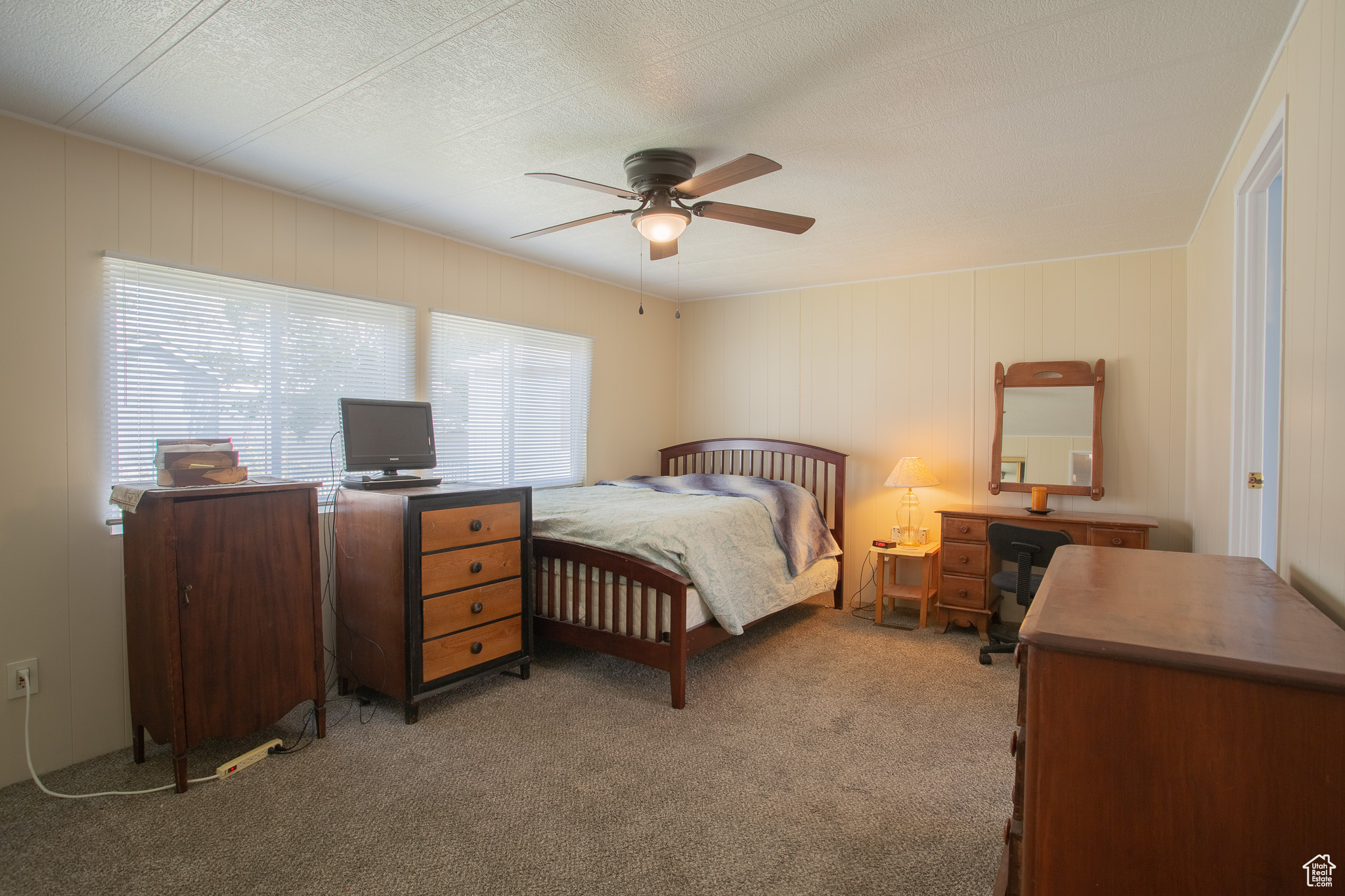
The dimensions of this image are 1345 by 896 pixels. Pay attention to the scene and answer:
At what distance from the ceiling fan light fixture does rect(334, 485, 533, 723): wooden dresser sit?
52.3 inches

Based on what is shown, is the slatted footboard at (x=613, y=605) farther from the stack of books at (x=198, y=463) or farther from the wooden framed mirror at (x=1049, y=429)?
the wooden framed mirror at (x=1049, y=429)

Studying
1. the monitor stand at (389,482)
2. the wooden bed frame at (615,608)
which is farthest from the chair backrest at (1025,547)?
the monitor stand at (389,482)

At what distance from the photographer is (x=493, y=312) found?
4020 millimetres

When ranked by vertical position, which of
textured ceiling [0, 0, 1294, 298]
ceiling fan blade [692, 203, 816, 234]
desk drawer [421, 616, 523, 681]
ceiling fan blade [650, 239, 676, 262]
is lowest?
desk drawer [421, 616, 523, 681]

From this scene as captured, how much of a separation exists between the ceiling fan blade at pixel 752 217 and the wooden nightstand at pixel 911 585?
233cm

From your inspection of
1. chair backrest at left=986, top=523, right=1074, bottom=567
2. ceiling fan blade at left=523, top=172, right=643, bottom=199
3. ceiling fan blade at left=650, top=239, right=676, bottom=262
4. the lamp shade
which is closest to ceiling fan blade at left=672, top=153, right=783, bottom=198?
ceiling fan blade at left=523, top=172, right=643, bottom=199

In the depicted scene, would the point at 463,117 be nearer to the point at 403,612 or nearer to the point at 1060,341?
the point at 403,612

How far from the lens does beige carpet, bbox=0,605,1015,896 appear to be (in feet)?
5.90

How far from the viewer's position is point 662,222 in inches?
99.8

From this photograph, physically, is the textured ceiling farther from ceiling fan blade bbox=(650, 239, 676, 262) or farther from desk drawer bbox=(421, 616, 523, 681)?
desk drawer bbox=(421, 616, 523, 681)

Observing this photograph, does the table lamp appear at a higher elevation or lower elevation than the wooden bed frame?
higher

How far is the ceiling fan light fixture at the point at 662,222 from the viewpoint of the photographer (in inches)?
98.1

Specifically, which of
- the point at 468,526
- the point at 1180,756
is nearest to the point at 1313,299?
the point at 1180,756

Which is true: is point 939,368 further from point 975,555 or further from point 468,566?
point 468,566
